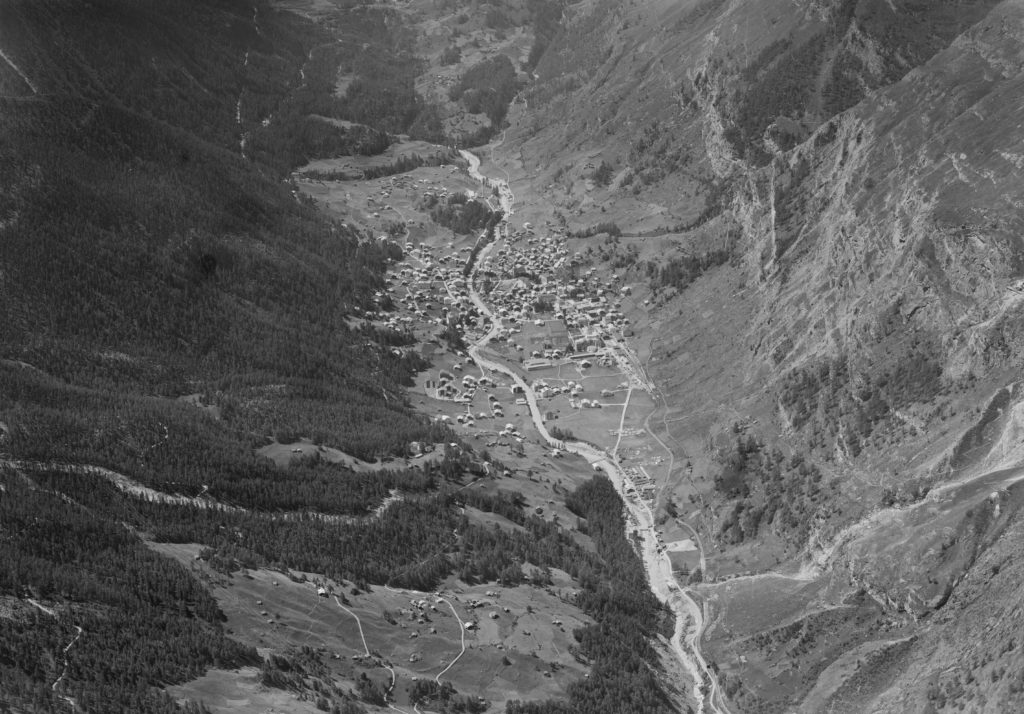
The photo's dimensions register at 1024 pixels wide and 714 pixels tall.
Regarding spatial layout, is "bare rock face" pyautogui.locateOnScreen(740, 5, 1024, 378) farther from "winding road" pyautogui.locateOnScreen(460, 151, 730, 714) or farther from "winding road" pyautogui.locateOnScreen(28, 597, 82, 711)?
"winding road" pyautogui.locateOnScreen(28, 597, 82, 711)

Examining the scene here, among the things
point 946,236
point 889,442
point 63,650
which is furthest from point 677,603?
point 63,650

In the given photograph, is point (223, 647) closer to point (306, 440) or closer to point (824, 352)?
point (306, 440)

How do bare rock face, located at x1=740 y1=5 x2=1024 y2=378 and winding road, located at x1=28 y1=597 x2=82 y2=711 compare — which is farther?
bare rock face, located at x1=740 y1=5 x2=1024 y2=378

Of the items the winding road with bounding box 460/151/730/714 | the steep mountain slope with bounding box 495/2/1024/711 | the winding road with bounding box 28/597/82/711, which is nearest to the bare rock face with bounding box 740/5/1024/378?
the steep mountain slope with bounding box 495/2/1024/711

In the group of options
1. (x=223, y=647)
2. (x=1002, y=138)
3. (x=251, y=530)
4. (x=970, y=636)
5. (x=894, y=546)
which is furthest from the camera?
(x=1002, y=138)

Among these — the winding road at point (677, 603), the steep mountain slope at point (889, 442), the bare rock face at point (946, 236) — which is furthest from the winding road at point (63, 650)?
the bare rock face at point (946, 236)

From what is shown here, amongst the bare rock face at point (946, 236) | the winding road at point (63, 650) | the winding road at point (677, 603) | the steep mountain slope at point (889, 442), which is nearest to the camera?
the winding road at point (63, 650)

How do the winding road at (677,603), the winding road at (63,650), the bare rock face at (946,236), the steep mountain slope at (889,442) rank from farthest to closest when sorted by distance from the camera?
the bare rock face at (946,236) → the winding road at (677,603) → the steep mountain slope at (889,442) → the winding road at (63,650)

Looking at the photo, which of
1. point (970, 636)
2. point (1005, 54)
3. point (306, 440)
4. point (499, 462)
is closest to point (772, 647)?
point (970, 636)

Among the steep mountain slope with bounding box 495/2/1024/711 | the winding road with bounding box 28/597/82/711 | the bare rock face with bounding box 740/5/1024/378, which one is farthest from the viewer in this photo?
the bare rock face with bounding box 740/5/1024/378

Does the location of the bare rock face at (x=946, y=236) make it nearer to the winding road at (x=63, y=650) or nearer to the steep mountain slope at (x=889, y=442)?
the steep mountain slope at (x=889, y=442)

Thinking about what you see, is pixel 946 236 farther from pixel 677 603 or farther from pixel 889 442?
pixel 677 603
